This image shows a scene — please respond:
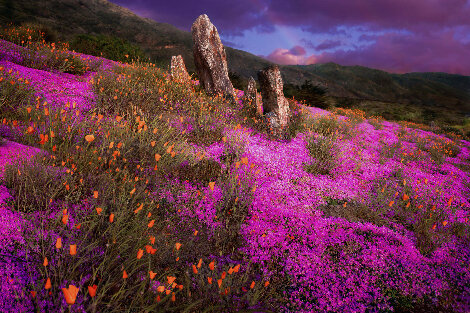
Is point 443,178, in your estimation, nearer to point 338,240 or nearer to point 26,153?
point 338,240

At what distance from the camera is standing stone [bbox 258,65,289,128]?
24.5ft

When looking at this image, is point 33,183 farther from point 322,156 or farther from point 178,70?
point 178,70

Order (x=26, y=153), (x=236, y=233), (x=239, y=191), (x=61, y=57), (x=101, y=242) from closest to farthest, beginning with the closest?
(x=101, y=242) → (x=26, y=153) → (x=236, y=233) → (x=239, y=191) → (x=61, y=57)

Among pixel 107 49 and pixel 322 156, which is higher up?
pixel 107 49

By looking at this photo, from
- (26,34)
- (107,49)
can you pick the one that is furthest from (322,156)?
(107,49)

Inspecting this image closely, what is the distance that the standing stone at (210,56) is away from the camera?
31.8 ft

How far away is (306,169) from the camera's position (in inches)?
223

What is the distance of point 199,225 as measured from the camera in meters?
3.36

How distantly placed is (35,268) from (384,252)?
4383 millimetres

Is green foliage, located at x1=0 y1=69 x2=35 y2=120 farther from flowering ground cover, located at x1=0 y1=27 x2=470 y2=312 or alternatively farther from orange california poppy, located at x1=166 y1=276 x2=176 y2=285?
orange california poppy, located at x1=166 y1=276 x2=176 y2=285

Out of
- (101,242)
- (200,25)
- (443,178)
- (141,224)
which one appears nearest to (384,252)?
(141,224)

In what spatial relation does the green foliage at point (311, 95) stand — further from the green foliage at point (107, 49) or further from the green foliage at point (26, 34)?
the green foliage at point (26, 34)

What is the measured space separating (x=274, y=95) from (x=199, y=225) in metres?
5.57

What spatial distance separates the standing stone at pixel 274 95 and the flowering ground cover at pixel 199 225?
4.62 ft
